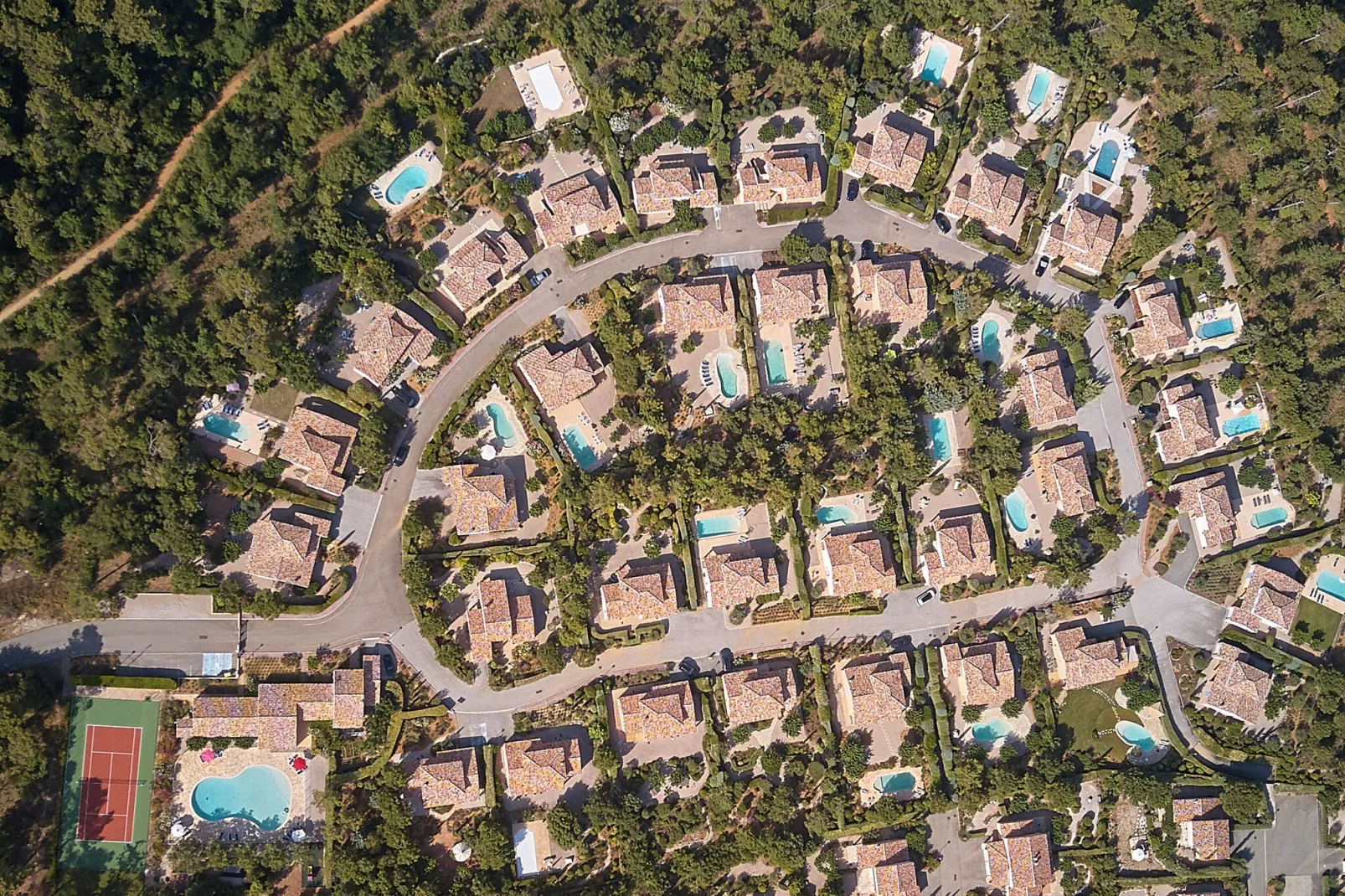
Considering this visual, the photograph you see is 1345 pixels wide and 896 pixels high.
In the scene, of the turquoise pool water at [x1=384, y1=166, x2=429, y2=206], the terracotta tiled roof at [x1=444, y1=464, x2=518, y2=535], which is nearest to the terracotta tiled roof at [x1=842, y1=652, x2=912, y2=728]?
the terracotta tiled roof at [x1=444, y1=464, x2=518, y2=535]

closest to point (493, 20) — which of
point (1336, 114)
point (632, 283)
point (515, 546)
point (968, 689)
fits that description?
point (632, 283)

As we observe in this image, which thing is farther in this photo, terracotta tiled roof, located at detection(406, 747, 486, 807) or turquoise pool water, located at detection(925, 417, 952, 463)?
turquoise pool water, located at detection(925, 417, 952, 463)

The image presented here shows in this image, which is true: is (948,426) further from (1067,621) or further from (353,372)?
(353,372)

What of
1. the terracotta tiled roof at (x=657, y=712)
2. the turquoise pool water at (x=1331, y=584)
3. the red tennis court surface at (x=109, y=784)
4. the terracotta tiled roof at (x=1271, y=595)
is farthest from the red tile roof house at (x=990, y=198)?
the red tennis court surface at (x=109, y=784)

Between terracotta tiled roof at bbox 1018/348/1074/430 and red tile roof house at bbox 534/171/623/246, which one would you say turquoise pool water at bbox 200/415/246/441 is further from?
terracotta tiled roof at bbox 1018/348/1074/430

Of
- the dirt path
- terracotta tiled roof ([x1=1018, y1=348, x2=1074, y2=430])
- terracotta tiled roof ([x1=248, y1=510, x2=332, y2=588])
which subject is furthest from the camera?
terracotta tiled roof ([x1=1018, y1=348, x2=1074, y2=430])

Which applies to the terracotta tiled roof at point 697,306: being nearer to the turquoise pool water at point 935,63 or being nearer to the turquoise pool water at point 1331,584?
the turquoise pool water at point 935,63
